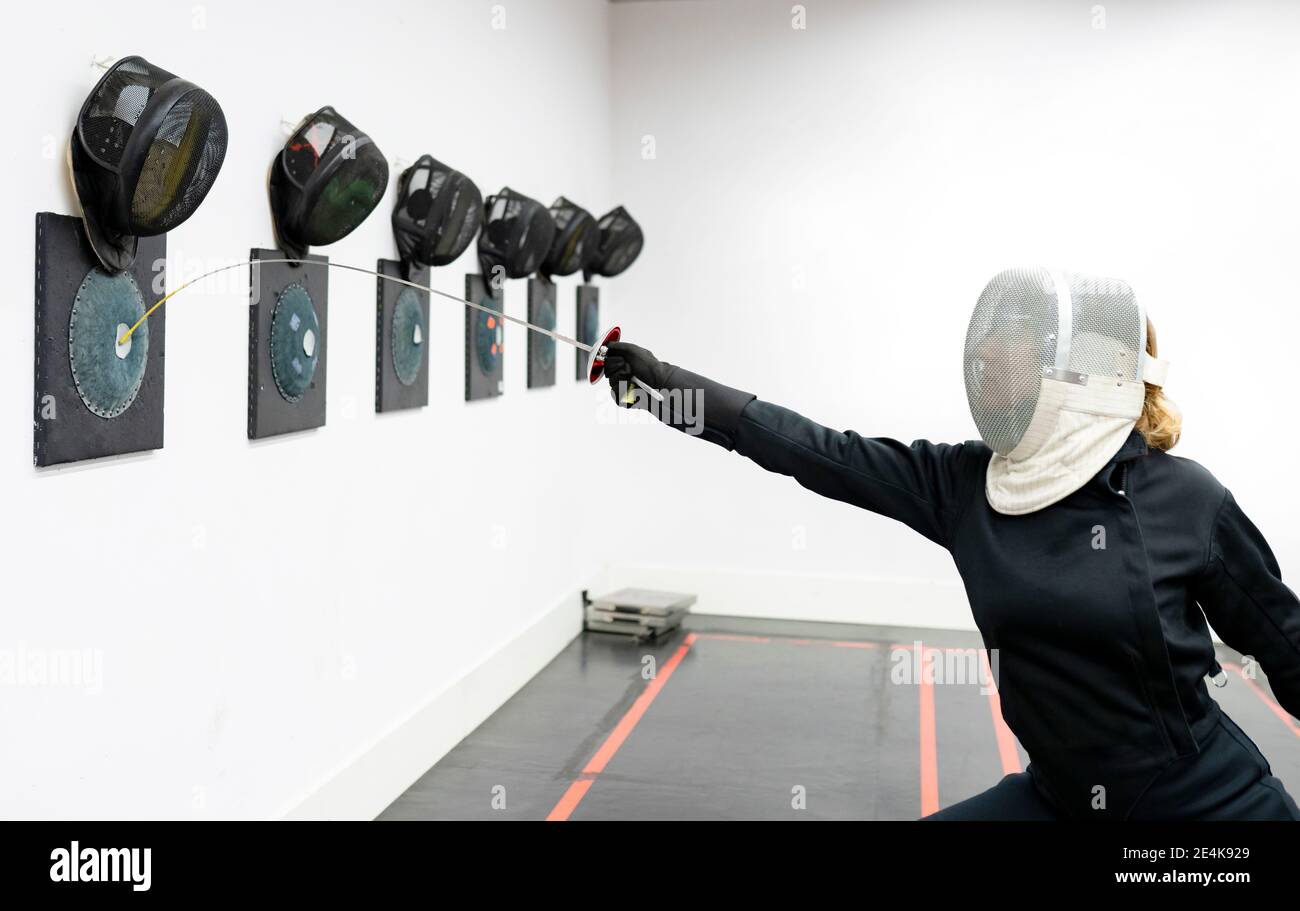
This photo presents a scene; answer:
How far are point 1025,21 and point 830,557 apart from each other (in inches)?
147

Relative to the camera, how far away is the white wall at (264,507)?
2.76 m

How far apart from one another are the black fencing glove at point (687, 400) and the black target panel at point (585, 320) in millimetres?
4728

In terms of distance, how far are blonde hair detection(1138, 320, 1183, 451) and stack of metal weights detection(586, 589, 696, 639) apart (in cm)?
513

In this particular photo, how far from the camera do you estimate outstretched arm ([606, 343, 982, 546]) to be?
257cm

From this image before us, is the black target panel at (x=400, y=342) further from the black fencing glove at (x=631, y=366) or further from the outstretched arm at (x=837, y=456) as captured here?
the outstretched arm at (x=837, y=456)

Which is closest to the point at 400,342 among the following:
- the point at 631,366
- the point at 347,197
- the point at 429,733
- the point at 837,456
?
the point at 347,197

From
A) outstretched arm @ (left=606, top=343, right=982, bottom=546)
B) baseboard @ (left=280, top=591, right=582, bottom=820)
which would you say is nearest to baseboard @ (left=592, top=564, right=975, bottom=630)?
baseboard @ (left=280, top=591, right=582, bottom=820)

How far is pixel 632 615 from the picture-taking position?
24.5 ft

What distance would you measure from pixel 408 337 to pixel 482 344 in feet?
2.85

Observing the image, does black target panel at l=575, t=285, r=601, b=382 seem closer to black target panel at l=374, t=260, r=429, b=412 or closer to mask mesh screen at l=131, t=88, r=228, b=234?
black target panel at l=374, t=260, r=429, b=412

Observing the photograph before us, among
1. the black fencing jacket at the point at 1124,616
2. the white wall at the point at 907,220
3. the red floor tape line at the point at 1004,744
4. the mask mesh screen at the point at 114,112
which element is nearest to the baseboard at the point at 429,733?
the white wall at the point at 907,220
